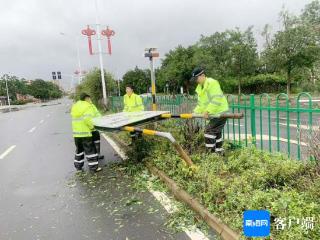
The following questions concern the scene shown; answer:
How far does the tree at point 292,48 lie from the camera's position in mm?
21125

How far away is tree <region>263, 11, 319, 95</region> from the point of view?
21.1m

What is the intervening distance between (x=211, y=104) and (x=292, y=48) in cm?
1734

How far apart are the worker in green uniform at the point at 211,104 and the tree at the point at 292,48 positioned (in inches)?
647

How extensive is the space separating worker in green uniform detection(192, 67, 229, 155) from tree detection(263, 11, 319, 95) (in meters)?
16.4

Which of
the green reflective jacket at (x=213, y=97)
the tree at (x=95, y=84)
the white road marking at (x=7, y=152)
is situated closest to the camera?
the green reflective jacket at (x=213, y=97)

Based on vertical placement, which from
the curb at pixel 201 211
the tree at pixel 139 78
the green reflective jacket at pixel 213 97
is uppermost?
the tree at pixel 139 78

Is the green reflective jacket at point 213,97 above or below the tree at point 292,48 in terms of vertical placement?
below

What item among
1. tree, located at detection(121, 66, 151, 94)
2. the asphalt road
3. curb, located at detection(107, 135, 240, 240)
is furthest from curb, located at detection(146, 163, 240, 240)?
tree, located at detection(121, 66, 151, 94)

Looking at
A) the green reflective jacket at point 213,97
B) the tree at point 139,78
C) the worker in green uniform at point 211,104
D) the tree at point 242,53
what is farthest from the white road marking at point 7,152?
the tree at point 139,78

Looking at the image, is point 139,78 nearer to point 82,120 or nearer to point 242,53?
point 242,53

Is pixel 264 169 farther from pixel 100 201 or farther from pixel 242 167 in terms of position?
pixel 100 201

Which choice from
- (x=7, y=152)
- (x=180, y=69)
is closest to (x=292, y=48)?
(x=7, y=152)

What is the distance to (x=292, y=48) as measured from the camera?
2133 centimetres

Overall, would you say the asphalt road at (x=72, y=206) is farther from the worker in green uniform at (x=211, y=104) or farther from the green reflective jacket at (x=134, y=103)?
the green reflective jacket at (x=134, y=103)
